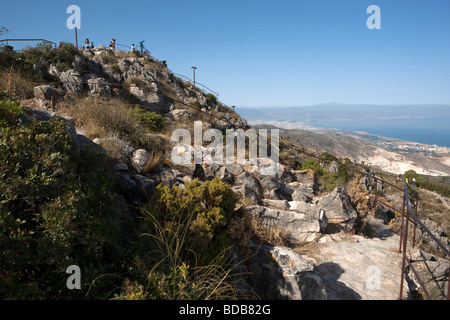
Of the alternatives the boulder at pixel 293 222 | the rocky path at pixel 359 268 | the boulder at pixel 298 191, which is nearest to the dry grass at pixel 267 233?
the boulder at pixel 293 222

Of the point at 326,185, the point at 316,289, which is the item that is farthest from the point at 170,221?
the point at 326,185

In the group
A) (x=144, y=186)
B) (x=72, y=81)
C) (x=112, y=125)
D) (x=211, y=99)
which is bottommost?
(x=144, y=186)

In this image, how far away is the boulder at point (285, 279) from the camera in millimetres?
3647

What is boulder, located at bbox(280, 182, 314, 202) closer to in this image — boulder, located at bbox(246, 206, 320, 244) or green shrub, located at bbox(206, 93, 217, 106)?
boulder, located at bbox(246, 206, 320, 244)

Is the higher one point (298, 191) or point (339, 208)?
point (298, 191)

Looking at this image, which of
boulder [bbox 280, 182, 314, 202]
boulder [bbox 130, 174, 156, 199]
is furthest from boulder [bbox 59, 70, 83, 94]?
boulder [bbox 280, 182, 314, 202]

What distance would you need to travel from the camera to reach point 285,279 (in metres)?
3.70

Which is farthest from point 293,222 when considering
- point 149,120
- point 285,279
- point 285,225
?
point 149,120

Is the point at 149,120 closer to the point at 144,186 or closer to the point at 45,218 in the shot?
the point at 144,186

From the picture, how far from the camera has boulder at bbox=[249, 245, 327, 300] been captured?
12.0 ft

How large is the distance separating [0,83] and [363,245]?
478 inches

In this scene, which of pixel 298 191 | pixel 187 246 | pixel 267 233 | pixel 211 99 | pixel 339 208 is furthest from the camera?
pixel 211 99

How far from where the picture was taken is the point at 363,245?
5.89 m
